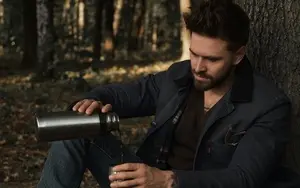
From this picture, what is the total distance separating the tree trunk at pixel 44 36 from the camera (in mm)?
14805

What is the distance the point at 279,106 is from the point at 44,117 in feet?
4.33

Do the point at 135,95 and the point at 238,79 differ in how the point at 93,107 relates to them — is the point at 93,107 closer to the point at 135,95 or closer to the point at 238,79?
the point at 135,95

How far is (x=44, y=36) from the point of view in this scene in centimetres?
1526

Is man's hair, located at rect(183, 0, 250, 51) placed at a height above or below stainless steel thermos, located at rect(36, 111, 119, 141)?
above

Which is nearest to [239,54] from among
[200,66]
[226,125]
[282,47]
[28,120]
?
[200,66]

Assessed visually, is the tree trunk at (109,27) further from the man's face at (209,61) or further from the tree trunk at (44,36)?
the man's face at (209,61)

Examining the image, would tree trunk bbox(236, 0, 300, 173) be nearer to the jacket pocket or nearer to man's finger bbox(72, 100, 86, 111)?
the jacket pocket

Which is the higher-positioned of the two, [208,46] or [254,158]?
[208,46]

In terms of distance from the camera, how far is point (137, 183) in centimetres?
280

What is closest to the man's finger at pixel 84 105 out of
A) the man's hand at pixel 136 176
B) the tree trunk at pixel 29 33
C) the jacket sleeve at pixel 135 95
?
the jacket sleeve at pixel 135 95

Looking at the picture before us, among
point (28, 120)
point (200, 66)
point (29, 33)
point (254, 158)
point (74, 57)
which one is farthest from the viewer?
point (74, 57)

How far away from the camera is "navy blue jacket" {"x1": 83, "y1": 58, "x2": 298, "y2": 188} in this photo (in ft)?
10.1

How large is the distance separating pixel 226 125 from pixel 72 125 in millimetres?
881

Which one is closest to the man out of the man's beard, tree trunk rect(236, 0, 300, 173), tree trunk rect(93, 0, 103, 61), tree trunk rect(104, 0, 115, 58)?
the man's beard
